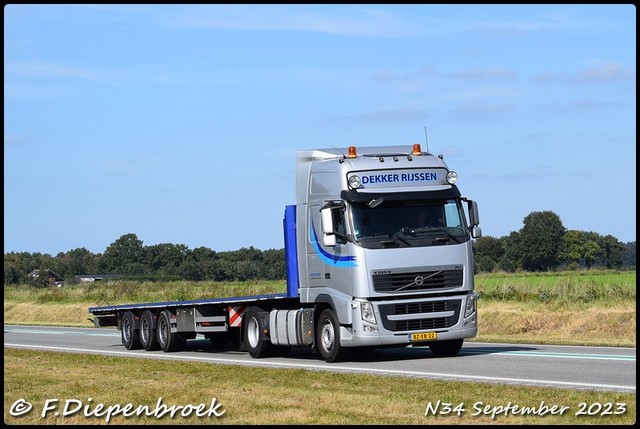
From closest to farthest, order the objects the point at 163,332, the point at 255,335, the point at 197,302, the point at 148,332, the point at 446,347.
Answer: the point at 446,347 → the point at 255,335 → the point at 197,302 → the point at 163,332 → the point at 148,332

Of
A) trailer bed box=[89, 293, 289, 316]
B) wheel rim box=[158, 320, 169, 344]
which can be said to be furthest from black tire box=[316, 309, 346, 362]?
wheel rim box=[158, 320, 169, 344]

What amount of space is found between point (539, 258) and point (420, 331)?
106261mm

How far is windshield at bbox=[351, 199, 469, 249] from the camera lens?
20.0m

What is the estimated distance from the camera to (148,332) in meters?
27.4

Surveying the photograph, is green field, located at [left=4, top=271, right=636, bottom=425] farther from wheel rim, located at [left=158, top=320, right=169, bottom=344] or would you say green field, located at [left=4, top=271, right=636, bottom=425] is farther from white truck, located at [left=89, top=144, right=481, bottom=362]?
wheel rim, located at [left=158, top=320, right=169, bottom=344]

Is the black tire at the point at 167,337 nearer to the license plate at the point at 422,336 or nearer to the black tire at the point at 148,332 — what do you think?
the black tire at the point at 148,332

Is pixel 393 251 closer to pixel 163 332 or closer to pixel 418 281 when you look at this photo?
pixel 418 281

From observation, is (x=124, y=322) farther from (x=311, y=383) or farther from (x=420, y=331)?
(x=311, y=383)

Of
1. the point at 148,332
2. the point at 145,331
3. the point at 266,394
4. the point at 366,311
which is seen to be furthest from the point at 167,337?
the point at 266,394

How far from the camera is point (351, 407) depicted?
43.4 ft

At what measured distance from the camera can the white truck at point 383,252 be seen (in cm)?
2002

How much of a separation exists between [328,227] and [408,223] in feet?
4.61

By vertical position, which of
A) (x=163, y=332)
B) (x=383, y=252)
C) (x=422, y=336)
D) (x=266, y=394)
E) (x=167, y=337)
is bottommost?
(x=266, y=394)

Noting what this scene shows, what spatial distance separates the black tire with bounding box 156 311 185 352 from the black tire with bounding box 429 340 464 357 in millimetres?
6798
